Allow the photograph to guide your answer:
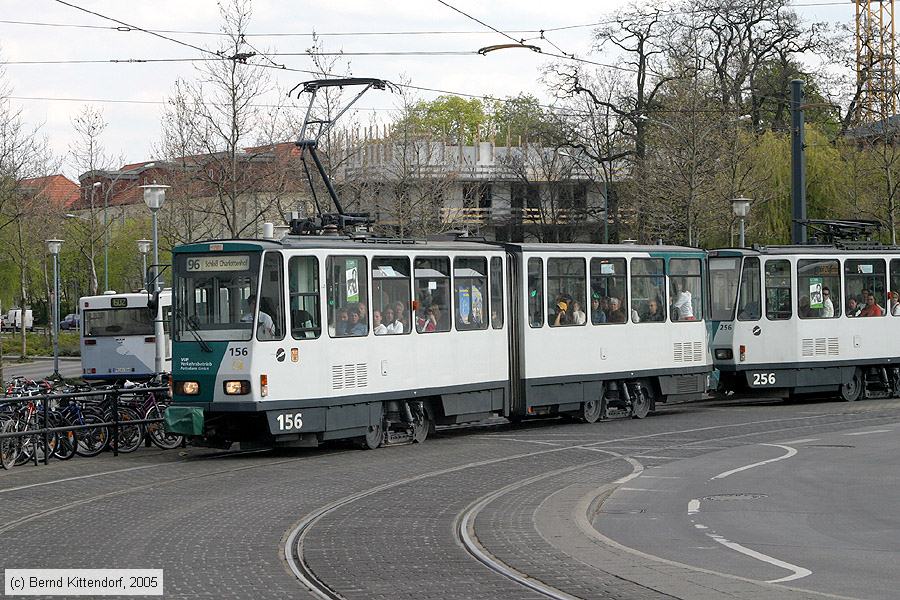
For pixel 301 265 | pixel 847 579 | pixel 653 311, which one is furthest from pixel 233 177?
pixel 847 579

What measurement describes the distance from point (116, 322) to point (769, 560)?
99.1ft

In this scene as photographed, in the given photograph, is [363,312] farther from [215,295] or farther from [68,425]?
[68,425]

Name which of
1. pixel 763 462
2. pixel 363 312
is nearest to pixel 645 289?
pixel 363 312

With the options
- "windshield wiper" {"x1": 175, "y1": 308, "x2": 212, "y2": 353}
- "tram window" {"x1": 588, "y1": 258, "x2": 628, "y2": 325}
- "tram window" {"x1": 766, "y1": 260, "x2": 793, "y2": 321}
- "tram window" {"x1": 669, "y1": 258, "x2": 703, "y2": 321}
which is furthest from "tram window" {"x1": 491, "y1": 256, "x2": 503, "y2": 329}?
"tram window" {"x1": 766, "y1": 260, "x2": 793, "y2": 321}

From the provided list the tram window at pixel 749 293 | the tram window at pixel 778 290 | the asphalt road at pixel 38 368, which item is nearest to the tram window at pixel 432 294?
the tram window at pixel 749 293

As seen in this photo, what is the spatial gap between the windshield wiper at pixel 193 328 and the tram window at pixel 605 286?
26.7ft

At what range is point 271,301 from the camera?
19.3 m

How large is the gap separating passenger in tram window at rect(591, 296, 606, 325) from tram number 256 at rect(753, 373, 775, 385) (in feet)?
16.4

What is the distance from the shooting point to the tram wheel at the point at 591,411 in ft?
83.3

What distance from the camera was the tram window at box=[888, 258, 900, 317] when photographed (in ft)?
100

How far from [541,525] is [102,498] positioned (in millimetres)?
5077

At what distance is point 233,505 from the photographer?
1445 cm

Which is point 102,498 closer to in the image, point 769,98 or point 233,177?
point 233,177

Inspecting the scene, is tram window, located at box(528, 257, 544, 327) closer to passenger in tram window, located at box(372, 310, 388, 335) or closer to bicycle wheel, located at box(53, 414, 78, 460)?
passenger in tram window, located at box(372, 310, 388, 335)
